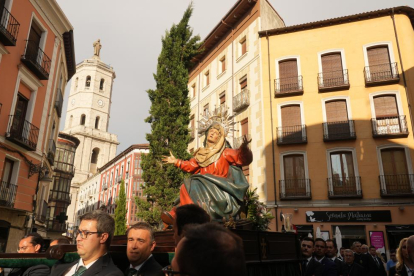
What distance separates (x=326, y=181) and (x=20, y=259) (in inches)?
646

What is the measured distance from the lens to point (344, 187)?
1645 cm

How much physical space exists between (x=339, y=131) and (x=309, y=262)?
527 inches

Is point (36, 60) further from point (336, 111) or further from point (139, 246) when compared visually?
point (336, 111)

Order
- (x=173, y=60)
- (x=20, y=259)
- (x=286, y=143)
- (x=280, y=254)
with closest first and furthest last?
(x=20, y=259)
(x=280, y=254)
(x=173, y=60)
(x=286, y=143)

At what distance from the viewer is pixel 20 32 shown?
13203 millimetres

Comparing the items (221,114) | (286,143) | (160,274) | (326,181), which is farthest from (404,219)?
(160,274)

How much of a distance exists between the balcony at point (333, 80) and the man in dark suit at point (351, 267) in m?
12.9

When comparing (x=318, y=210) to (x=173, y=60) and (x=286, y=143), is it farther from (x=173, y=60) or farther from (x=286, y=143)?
(x=173, y=60)

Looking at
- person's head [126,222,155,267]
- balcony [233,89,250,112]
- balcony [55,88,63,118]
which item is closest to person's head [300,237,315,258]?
person's head [126,222,155,267]

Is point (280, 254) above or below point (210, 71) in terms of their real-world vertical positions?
below

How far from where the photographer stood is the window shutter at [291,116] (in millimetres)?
18297

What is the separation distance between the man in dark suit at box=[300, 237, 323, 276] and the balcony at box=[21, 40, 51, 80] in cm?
1289

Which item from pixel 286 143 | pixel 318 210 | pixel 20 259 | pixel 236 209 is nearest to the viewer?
pixel 20 259

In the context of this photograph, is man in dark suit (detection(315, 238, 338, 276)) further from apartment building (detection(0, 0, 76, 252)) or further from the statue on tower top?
Answer: the statue on tower top
